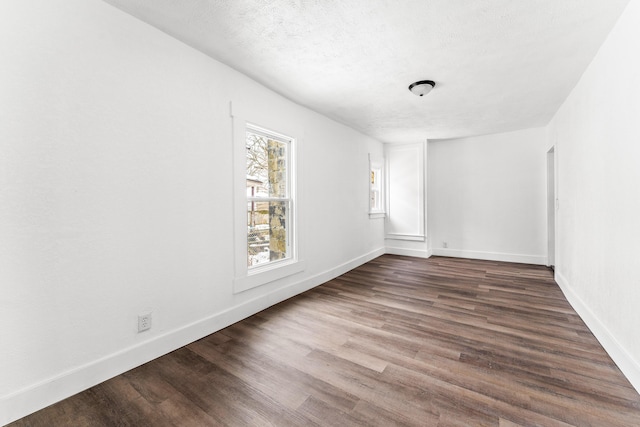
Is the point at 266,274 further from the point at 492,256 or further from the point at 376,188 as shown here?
the point at 492,256

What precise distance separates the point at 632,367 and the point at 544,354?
1.53 ft

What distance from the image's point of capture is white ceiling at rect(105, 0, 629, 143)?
187cm

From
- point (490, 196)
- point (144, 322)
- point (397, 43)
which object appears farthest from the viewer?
point (490, 196)

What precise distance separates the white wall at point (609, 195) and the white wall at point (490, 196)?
207cm

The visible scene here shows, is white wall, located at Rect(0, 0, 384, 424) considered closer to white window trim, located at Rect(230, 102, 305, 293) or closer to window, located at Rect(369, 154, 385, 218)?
white window trim, located at Rect(230, 102, 305, 293)

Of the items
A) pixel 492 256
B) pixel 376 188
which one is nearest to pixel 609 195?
pixel 492 256

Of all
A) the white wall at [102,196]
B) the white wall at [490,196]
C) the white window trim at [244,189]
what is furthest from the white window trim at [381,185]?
the white wall at [102,196]

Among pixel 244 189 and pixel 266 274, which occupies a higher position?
pixel 244 189

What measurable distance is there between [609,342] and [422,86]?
275 centimetres

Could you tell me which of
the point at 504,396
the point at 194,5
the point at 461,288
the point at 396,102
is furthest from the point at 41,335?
the point at 461,288

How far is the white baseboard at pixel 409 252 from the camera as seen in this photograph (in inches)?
229

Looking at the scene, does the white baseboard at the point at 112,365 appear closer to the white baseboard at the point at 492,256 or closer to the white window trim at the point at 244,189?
the white window trim at the point at 244,189

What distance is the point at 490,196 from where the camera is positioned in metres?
5.48

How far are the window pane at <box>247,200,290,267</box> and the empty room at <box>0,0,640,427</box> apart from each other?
0.08 ft
